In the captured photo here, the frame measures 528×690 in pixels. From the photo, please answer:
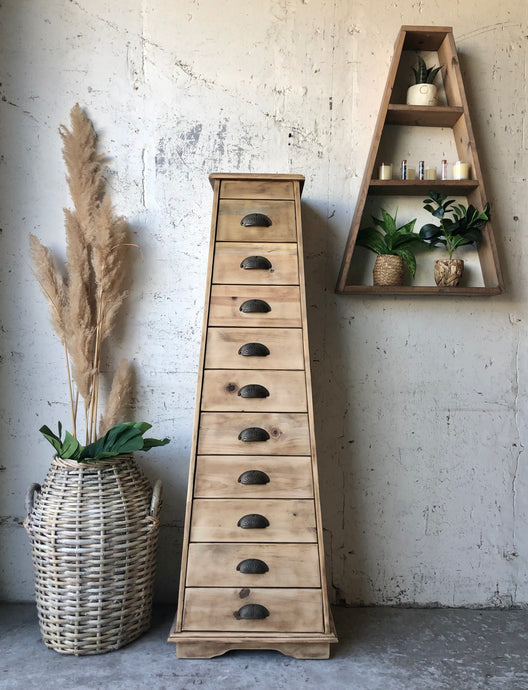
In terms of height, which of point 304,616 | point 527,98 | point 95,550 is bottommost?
point 304,616

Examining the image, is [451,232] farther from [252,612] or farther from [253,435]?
[252,612]

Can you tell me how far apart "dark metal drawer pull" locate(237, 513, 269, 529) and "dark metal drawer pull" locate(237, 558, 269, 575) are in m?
0.11

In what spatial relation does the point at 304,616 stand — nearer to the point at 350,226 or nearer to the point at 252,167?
the point at 350,226

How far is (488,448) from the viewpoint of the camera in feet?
8.45

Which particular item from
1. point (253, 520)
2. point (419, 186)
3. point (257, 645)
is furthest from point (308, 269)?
point (257, 645)

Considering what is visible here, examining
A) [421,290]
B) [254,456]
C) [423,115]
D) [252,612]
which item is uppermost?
[423,115]

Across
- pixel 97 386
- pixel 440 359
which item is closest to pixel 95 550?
pixel 97 386

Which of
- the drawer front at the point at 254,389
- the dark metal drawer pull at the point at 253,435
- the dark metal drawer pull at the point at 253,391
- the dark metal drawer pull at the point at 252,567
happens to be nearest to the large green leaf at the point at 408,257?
the drawer front at the point at 254,389

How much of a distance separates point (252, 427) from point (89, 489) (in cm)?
60

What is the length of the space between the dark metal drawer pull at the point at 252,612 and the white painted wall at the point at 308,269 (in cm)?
60

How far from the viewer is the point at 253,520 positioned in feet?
6.73

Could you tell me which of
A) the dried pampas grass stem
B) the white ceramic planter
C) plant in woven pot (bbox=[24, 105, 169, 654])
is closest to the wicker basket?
plant in woven pot (bbox=[24, 105, 169, 654])

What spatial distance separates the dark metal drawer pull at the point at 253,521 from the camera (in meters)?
2.05

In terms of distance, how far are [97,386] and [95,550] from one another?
0.68 m
